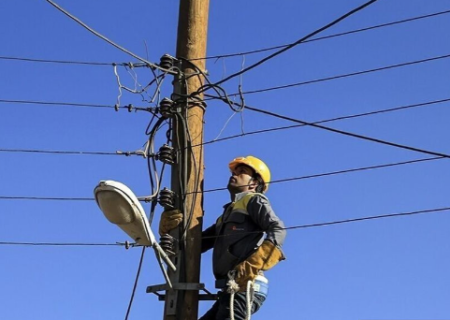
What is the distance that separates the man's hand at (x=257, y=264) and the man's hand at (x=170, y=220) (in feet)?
2.60

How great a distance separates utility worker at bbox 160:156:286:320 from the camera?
24.0ft

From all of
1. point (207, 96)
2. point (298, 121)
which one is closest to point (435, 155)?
point (298, 121)

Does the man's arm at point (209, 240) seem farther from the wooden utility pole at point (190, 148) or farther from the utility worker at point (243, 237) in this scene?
the wooden utility pole at point (190, 148)

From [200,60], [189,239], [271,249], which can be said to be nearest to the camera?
[271,249]

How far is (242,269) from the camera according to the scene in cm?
730

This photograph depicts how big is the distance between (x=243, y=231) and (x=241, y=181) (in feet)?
2.17

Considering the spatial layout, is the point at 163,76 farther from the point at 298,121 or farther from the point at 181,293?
the point at 181,293

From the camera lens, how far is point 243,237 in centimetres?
763

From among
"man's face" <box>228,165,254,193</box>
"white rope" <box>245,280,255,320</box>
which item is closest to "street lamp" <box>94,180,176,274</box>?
"white rope" <box>245,280,255,320</box>

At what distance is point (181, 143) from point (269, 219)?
3.79 ft

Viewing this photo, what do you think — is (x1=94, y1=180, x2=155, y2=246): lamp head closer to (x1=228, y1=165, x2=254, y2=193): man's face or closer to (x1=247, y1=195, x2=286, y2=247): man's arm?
(x1=247, y1=195, x2=286, y2=247): man's arm

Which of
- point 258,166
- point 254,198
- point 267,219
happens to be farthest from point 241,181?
point 267,219

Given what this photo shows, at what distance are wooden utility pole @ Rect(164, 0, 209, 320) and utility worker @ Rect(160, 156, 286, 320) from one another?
0.51 feet

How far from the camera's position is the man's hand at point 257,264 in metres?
7.28
